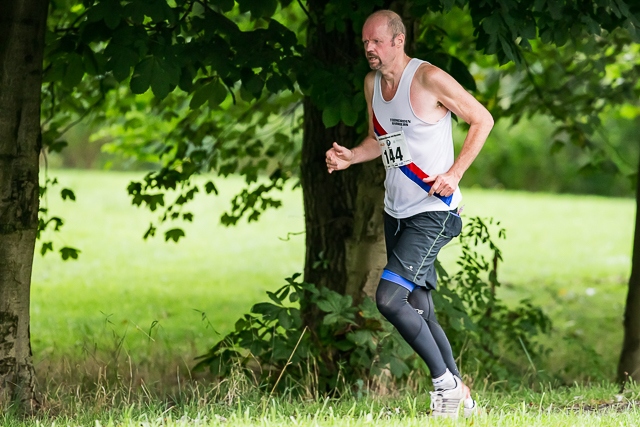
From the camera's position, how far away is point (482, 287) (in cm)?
685

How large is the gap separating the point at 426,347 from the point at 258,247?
1344 centimetres

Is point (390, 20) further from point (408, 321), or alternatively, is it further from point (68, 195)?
point (68, 195)

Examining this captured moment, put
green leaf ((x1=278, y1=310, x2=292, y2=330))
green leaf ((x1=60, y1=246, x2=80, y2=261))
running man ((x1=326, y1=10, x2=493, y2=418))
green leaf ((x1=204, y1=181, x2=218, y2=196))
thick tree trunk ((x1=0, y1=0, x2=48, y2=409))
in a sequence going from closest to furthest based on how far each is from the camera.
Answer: running man ((x1=326, y1=10, x2=493, y2=418)) → thick tree trunk ((x1=0, y1=0, x2=48, y2=409)) → green leaf ((x1=278, y1=310, x2=292, y2=330)) → green leaf ((x1=60, y1=246, x2=80, y2=261)) → green leaf ((x1=204, y1=181, x2=218, y2=196))

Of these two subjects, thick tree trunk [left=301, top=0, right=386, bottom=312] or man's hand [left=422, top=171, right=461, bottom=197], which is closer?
man's hand [left=422, top=171, right=461, bottom=197]

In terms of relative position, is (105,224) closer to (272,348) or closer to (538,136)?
(272,348)

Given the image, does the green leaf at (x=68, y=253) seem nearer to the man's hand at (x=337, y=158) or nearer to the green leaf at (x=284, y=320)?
the green leaf at (x=284, y=320)

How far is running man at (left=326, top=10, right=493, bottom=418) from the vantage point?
163 inches

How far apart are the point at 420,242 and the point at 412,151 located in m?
0.44

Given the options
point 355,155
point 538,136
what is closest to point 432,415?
point 355,155

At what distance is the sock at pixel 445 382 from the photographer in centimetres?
416

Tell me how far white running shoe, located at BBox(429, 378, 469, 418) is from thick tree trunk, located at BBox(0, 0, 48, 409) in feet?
7.34

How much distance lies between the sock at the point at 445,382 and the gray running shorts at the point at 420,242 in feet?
1.49

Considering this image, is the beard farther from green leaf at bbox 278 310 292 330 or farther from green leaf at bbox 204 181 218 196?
green leaf at bbox 204 181 218 196

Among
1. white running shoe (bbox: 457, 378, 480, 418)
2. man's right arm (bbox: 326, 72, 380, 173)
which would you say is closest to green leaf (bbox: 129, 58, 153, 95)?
man's right arm (bbox: 326, 72, 380, 173)
